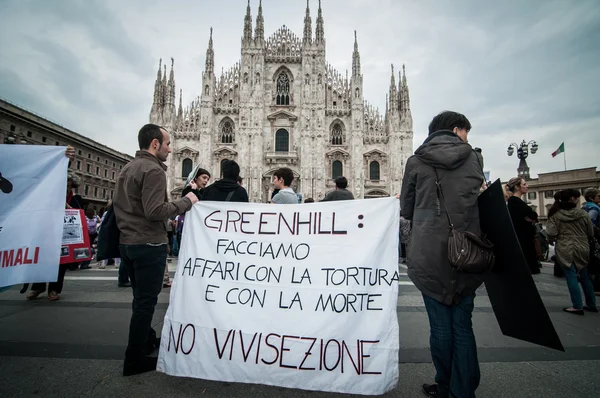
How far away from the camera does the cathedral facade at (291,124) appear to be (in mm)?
26703

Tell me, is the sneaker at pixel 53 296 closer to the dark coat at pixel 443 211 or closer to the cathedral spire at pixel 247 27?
the dark coat at pixel 443 211

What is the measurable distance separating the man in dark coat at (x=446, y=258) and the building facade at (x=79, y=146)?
27.0 m

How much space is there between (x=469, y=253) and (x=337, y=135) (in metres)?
27.2

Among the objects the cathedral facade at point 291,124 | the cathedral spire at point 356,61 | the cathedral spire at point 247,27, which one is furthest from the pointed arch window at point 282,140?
the cathedral spire at point 247,27

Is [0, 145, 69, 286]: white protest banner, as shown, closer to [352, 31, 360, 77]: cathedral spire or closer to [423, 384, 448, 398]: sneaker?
[423, 384, 448, 398]: sneaker

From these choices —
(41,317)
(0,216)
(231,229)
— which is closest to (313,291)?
(231,229)

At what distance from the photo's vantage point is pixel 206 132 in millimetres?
26672

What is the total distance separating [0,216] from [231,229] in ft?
7.60

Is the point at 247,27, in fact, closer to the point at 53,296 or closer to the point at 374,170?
the point at 374,170

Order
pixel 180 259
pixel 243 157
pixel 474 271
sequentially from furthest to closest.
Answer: pixel 243 157 < pixel 180 259 < pixel 474 271

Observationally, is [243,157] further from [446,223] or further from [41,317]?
[446,223]

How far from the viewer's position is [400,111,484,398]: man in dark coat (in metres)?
1.94

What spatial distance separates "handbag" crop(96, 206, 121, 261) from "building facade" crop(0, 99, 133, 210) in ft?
81.6

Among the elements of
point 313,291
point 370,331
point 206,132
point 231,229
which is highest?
point 206,132
